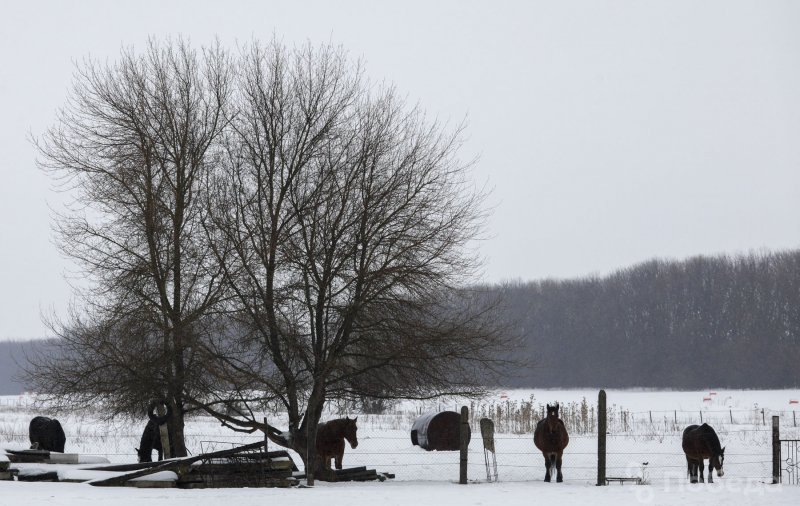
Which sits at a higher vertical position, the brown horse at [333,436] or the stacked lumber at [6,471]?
the brown horse at [333,436]

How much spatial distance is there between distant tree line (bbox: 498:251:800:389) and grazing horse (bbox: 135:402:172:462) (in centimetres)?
7554

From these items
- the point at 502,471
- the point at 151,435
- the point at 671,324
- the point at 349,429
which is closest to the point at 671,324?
the point at 671,324

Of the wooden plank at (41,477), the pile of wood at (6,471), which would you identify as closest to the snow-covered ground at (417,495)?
the wooden plank at (41,477)

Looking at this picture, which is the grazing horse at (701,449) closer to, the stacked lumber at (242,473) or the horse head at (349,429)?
the horse head at (349,429)

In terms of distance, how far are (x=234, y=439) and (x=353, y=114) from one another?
1297 cm

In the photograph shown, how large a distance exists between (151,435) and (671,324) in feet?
311

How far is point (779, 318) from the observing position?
10056 centimetres

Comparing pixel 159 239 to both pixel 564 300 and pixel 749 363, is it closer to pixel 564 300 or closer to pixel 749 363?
pixel 749 363

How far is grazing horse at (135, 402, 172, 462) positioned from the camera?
789 inches

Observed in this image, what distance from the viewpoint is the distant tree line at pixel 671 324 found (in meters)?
97.1

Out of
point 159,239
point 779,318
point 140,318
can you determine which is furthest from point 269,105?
point 779,318

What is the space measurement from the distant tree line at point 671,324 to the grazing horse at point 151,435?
248 ft

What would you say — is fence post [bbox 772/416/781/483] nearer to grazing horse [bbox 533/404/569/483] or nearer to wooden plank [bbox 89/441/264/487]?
grazing horse [bbox 533/404/569/483]

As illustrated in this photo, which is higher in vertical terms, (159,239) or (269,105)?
(269,105)
